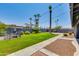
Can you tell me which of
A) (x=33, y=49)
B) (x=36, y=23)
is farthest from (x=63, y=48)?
(x=36, y=23)

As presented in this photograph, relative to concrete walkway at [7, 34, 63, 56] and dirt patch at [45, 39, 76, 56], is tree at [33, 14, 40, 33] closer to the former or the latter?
concrete walkway at [7, 34, 63, 56]

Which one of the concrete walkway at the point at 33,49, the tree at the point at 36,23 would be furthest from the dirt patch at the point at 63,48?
the tree at the point at 36,23

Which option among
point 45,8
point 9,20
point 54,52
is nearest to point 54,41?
point 54,52

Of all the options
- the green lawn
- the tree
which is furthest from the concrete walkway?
the tree

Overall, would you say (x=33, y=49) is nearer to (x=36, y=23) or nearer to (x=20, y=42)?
(x=20, y=42)

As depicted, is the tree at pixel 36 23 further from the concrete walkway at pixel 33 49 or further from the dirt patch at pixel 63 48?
the dirt patch at pixel 63 48
